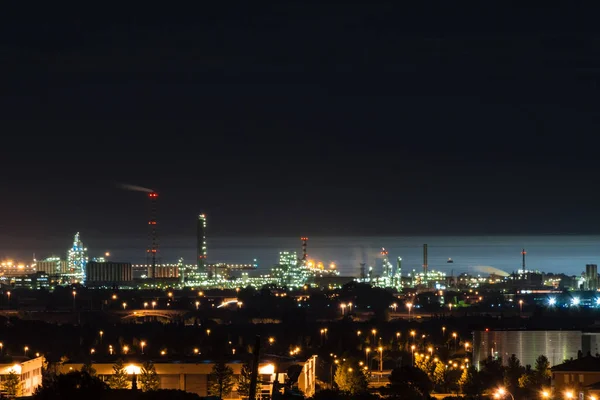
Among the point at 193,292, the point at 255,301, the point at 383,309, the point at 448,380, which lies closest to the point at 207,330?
the point at 448,380

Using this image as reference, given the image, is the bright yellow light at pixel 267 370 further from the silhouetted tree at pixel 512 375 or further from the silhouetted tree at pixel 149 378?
the silhouetted tree at pixel 512 375

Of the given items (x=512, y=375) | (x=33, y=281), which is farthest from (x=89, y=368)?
(x=33, y=281)

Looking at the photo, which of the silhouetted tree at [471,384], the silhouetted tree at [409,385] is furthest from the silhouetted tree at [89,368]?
the silhouetted tree at [471,384]

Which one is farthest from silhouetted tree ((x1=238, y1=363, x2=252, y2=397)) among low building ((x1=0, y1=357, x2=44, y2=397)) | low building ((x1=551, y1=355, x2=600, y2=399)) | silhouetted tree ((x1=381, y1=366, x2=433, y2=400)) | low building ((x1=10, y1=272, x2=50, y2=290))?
low building ((x1=10, y1=272, x2=50, y2=290))

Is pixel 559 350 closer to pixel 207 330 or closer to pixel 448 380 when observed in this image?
pixel 448 380

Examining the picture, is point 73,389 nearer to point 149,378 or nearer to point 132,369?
point 149,378
